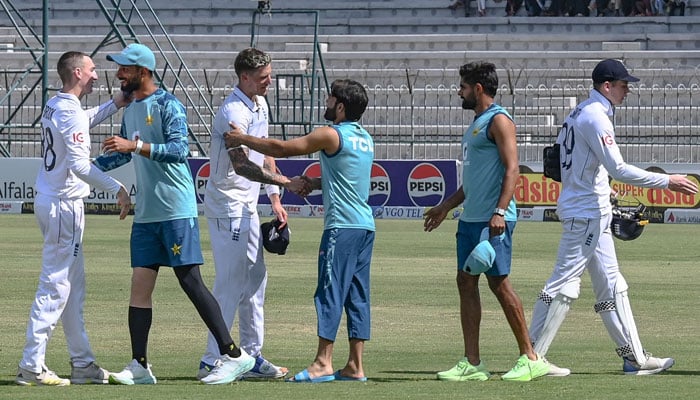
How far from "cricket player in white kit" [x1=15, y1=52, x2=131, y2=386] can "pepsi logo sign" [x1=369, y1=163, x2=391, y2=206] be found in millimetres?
20181

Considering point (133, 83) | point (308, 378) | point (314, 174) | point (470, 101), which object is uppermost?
point (133, 83)

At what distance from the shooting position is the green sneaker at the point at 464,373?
9414 mm

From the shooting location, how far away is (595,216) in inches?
387

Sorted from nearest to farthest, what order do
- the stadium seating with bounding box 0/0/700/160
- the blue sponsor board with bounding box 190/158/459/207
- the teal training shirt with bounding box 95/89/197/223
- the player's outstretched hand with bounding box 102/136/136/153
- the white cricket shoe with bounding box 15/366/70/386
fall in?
the player's outstretched hand with bounding box 102/136/136/153 → the white cricket shoe with bounding box 15/366/70/386 → the teal training shirt with bounding box 95/89/197/223 → the blue sponsor board with bounding box 190/158/459/207 → the stadium seating with bounding box 0/0/700/160

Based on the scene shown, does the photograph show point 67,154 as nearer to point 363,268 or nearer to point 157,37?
point 363,268

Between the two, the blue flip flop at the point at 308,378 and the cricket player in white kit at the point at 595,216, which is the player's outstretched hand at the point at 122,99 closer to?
the blue flip flop at the point at 308,378

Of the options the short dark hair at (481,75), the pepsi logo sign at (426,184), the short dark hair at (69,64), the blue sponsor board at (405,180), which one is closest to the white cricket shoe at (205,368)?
the short dark hair at (69,64)

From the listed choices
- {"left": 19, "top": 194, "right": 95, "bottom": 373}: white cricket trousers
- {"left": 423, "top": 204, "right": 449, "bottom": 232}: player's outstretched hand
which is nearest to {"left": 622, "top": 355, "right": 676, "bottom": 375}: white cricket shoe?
{"left": 423, "top": 204, "right": 449, "bottom": 232}: player's outstretched hand

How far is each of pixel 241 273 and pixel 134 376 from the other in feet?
3.50

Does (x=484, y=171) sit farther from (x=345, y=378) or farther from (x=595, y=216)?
(x=345, y=378)

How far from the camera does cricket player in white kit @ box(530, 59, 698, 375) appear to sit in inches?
384

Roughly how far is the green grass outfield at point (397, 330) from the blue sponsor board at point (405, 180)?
6.97 m

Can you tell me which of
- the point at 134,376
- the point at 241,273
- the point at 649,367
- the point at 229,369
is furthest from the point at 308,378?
the point at 649,367

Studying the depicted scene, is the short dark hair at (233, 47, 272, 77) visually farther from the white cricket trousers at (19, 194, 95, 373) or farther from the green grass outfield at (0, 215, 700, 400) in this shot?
the green grass outfield at (0, 215, 700, 400)
